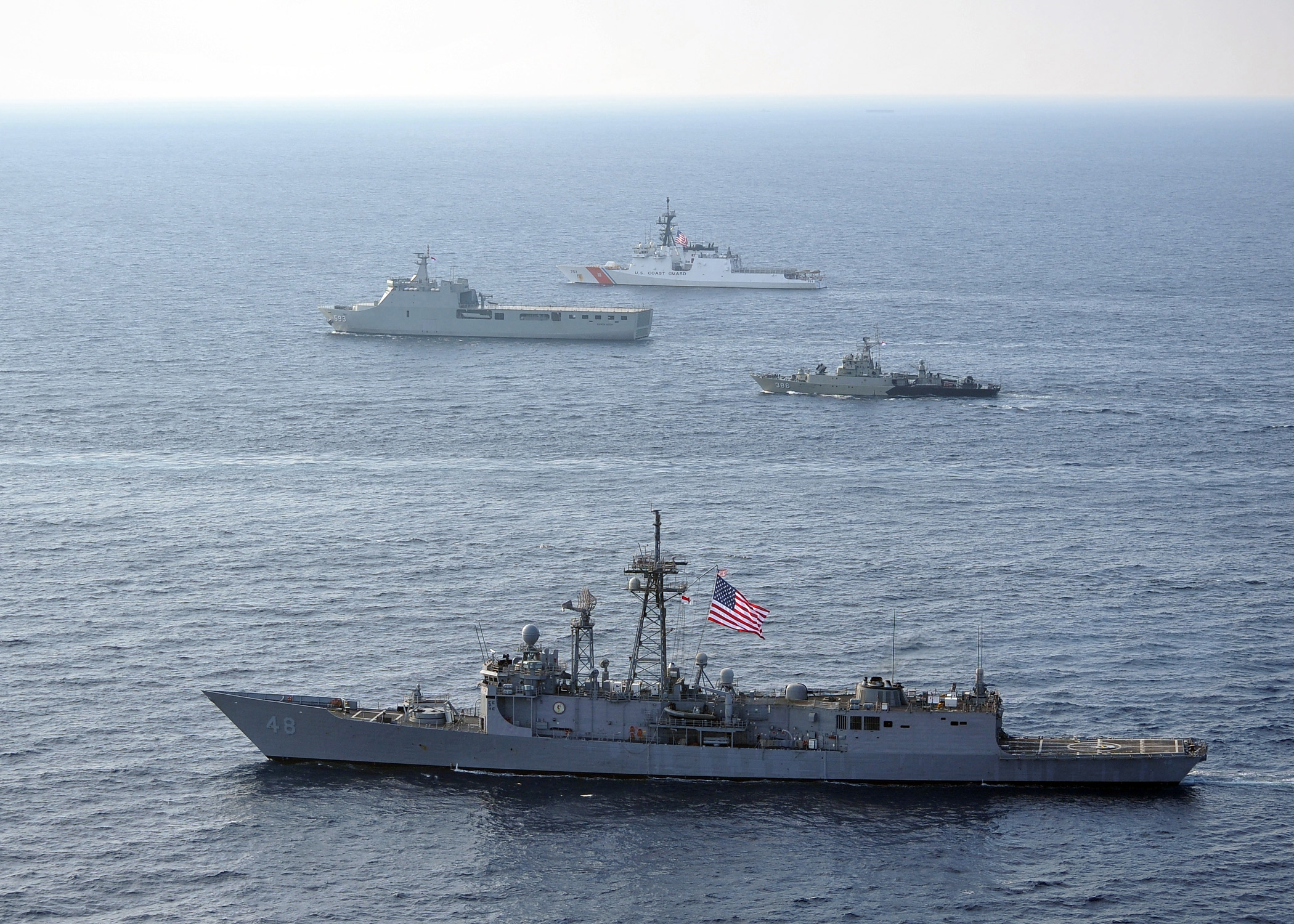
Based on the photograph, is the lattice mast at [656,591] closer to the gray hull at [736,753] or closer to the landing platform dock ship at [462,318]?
the gray hull at [736,753]

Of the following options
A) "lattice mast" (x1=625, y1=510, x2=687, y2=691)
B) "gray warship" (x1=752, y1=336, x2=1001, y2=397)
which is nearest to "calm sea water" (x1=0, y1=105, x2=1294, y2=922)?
"gray warship" (x1=752, y1=336, x2=1001, y2=397)

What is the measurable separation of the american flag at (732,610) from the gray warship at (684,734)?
7.52 feet

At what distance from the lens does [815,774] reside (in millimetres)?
82250

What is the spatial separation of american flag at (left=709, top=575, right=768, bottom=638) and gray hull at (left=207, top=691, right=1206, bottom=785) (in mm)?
Answer: 6121

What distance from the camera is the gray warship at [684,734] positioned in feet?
268

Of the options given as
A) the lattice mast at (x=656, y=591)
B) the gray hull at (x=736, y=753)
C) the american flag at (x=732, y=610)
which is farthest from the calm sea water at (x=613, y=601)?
the american flag at (x=732, y=610)

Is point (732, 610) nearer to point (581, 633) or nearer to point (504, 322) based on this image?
point (581, 633)

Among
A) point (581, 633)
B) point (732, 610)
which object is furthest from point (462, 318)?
point (732, 610)

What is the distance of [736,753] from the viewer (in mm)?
82250

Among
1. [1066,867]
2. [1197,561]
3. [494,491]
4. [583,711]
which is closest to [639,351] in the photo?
[494,491]

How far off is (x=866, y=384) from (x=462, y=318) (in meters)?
54.4

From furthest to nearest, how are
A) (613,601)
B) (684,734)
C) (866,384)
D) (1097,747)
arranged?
(866,384), (613,601), (684,734), (1097,747)

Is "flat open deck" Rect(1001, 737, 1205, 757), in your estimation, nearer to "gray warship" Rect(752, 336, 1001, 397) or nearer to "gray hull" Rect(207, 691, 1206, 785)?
"gray hull" Rect(207, 691, 1206, 785)

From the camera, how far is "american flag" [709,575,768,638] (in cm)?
8275
